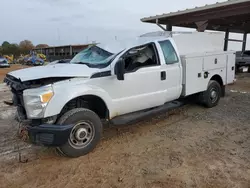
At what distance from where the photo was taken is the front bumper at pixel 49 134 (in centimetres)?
338

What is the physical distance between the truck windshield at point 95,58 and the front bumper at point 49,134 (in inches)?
54.1

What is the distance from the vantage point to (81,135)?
3785 mm

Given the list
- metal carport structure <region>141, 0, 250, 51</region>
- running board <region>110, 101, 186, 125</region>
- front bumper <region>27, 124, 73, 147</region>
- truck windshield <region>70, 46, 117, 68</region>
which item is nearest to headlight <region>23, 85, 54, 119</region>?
front bumper <region>27, 124, 73, 147</region>

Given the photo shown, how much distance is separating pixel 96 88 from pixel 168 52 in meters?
2.10

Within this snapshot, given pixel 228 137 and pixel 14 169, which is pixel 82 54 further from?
pixel 228 137

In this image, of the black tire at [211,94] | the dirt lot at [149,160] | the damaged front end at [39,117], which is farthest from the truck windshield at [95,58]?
the black tire at [211,94]

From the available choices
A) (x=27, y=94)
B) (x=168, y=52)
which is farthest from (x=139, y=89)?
(x=27, y=94)

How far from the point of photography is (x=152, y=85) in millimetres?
4793

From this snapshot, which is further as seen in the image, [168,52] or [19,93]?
[168,52]

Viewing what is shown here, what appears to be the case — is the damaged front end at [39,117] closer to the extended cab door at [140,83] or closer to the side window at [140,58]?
the extended cab door at [140,83]

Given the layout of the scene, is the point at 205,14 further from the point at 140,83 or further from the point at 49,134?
the point at 49,134

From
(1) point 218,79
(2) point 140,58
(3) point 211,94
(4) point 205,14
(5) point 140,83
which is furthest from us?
(4) point 205,14

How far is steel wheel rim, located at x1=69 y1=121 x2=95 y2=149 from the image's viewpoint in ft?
12.2

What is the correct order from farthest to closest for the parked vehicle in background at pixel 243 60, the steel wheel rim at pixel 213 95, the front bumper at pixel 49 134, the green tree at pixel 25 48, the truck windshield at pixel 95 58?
the green tree at pixel 25 48
the parked vehicle in background at pixel 243 60
the steel wheel rim at pixel 213 95
the truck windshield at pixel 95 58
the front bumper at pixel 49 134
